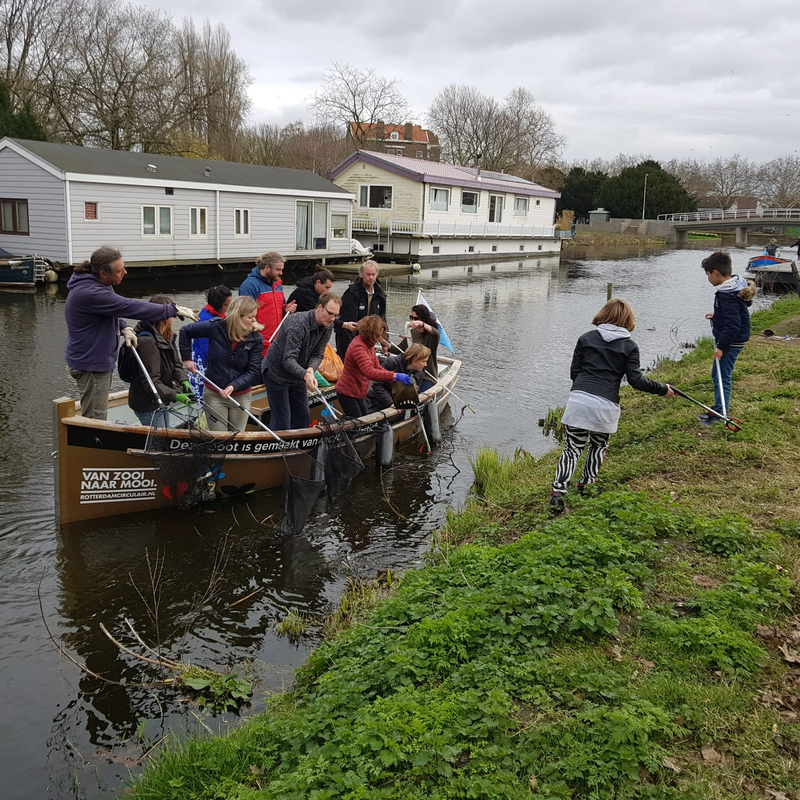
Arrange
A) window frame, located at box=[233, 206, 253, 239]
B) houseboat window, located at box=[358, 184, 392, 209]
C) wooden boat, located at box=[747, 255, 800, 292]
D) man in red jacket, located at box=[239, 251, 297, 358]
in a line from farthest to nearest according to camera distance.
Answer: houseboat window, located at box=[358, 184, 392, 209] < window frame, located at box=[233, 206, 253, 239] < wooden boat, located at box=[747, 255, 800, 292] < man in red jacket, located at box=[239, 251, 297, 358]

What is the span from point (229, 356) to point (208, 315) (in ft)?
3.75

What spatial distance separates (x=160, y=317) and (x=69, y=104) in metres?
35.7

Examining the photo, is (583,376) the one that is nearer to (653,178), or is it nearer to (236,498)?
(236,498)

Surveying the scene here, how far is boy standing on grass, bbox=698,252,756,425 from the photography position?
353 inches

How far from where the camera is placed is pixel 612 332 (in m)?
6.75

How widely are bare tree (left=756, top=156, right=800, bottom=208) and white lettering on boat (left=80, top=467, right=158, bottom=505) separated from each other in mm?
107937

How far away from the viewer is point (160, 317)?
748 cm

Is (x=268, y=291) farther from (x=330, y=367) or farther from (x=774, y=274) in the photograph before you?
(x=774, y=274)

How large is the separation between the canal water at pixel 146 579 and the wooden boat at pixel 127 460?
22 centimetres

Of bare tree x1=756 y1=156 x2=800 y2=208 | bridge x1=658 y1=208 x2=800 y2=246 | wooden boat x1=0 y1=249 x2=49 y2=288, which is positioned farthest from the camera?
bare tree x1=756 y1=156 x2=800 y2=208

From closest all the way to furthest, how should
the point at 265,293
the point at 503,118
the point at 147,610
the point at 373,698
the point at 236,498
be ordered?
the point at 373,698 → the point at 147,610 → the point at 236,498 → the point at 265,293 → the point at 503,118

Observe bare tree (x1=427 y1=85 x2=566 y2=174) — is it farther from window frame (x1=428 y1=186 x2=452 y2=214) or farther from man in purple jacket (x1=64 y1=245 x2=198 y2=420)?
man in purple jacket (x1=64 y1=245 x2=198 y2=420)

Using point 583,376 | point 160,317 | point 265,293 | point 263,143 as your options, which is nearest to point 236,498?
point 160,317

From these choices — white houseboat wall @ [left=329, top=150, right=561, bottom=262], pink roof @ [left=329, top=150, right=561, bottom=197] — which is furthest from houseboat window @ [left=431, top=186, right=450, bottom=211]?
pink roof @ [left=329, top=150, right=561, bottom=197]
